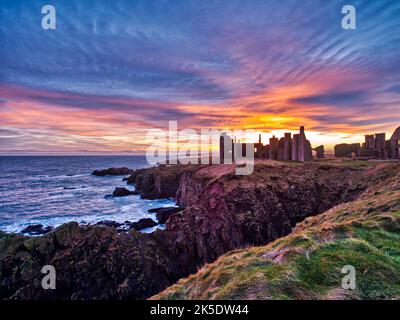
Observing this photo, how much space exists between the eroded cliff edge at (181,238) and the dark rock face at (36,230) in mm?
20243

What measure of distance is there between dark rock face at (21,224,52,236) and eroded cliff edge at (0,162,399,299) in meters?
20.2

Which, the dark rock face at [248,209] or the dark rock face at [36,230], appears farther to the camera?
the dark rock face at [36,230]

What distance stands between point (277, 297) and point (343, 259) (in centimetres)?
238

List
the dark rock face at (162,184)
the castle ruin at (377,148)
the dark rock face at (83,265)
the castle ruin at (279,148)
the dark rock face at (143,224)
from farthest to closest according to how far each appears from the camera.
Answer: the dark rock face at (162,184) < the castle ruin at (279,148) < the castle ruin at (377,148) < the dark rock face at (143,224) < the dark rock face at (83,265)

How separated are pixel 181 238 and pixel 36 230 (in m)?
28.8

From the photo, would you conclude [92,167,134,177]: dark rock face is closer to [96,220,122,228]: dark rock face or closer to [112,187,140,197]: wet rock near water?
[112,187,140,197]: wet rock near water

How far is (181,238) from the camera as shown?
24266 millimetres

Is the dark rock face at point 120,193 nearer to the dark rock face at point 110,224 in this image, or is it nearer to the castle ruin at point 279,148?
the dark rock face at point 110,224

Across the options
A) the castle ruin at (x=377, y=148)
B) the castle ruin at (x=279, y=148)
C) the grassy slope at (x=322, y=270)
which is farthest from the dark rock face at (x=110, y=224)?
the castle ruin at (x=377, y=148)

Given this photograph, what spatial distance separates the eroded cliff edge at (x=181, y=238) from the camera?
17531 millimetres
